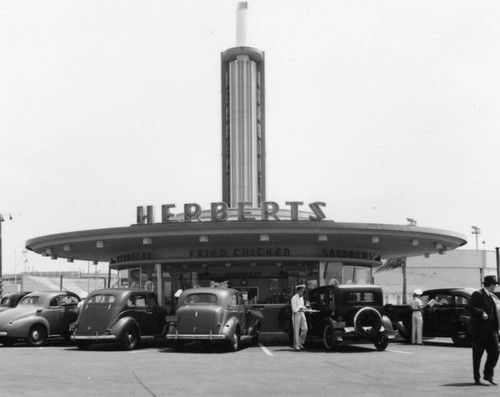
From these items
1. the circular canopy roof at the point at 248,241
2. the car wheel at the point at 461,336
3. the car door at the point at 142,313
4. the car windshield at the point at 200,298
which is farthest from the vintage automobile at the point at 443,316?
the car door at the point at 142,313

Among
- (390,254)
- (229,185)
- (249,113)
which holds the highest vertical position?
(249,113)

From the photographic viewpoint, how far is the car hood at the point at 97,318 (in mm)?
18578

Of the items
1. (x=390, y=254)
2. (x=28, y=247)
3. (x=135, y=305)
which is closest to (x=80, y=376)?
(x=135, y=305)

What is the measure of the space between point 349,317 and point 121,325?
19.0 ft

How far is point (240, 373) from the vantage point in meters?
12.7

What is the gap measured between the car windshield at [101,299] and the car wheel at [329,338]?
559 centimetres

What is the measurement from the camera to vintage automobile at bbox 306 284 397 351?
17797 mm

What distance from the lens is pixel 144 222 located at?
88.5ft

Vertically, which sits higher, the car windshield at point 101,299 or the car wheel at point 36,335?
the car windshield at point 101,299

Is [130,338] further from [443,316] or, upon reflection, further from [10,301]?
[10,301]

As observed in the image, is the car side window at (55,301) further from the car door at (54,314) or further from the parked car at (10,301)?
the parked car at (10,301)

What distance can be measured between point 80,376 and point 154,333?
8093mm

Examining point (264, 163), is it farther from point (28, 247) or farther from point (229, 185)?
point (28, 247)

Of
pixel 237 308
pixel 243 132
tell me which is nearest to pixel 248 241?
pixel 237 308
